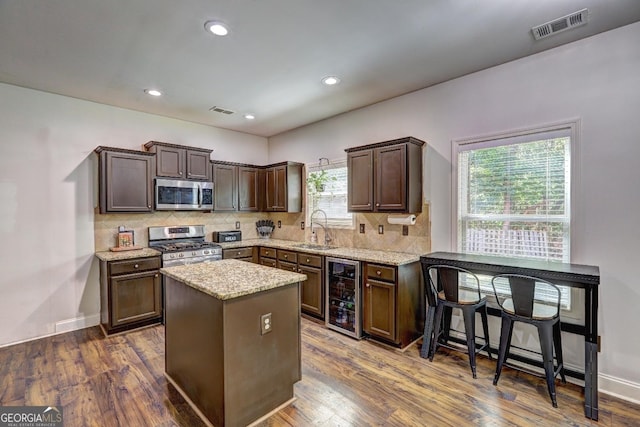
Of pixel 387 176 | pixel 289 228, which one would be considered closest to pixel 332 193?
pixel 289 228

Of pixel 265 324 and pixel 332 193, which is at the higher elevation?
pixel 332 193

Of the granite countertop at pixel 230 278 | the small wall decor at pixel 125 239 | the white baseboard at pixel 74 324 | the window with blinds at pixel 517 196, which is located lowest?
the white baseboard at pixel 74 324

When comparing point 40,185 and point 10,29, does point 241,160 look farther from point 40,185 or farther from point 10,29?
point 10,29

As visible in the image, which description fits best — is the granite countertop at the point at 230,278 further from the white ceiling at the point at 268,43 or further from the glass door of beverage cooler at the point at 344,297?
Answer: the white ceiling at the point at 268,43

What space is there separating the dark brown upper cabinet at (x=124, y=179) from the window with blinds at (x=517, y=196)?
393 cm

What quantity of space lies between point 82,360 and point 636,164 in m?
5.23

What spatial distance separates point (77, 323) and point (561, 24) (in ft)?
19.4

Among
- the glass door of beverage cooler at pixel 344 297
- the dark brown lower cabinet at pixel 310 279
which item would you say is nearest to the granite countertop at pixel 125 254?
the dark brown lower cabinet at pixel 310 279

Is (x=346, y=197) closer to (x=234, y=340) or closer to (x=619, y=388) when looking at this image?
(x=234, y=340)

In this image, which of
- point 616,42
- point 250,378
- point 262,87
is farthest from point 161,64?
point 616,42

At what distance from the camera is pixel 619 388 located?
2.43m

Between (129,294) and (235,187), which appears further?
(235,187)

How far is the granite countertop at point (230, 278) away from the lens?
199 centimetres

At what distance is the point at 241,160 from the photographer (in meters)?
5.60
